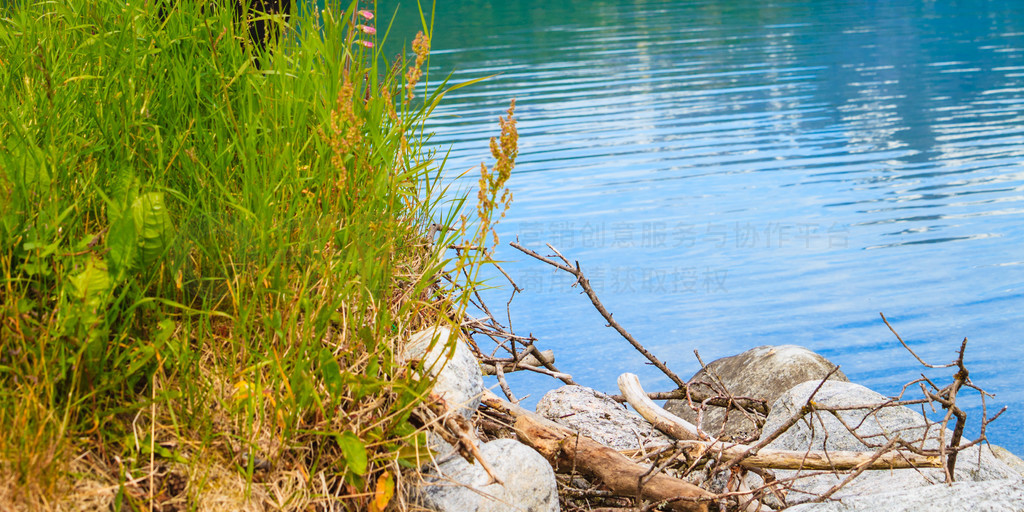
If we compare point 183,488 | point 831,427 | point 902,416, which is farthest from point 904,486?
point 183,488

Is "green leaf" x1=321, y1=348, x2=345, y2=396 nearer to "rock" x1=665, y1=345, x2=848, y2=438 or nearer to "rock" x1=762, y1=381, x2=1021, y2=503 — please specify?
"rock" x1=762, y1=381, x2=1021, y2=503

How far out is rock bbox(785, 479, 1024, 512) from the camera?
8.47ft

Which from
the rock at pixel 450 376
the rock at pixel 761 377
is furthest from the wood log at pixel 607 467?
the rock at pixel 761 377

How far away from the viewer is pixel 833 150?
13609 mm

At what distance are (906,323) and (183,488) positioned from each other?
6.76 metres

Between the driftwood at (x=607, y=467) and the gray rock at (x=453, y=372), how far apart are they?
0.32 m

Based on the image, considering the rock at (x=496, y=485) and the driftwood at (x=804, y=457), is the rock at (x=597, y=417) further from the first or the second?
the rock at (x=496, y=485)

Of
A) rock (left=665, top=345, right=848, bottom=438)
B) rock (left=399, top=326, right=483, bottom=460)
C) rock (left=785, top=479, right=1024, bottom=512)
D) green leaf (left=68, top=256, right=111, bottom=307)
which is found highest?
green leaf (left=68, top=256, right=111, bottom=307)

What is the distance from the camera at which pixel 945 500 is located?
266cm

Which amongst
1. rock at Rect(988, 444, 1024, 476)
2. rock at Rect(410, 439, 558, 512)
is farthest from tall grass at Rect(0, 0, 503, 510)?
rock at Rect(988, 444, 1024, 476)

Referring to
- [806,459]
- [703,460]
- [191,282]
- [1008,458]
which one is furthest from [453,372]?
[1008,458]

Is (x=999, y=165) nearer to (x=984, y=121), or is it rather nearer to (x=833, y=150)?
(x=833, y=150)

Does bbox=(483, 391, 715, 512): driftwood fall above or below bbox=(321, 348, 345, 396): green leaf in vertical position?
below

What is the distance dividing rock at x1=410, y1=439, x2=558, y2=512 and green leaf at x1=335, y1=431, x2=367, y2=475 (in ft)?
0.82
